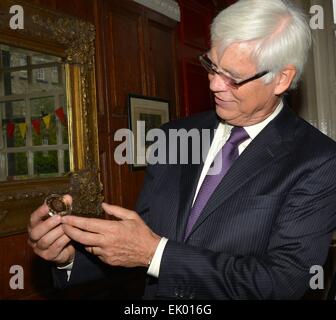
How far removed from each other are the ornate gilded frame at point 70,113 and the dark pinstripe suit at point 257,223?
1.06m

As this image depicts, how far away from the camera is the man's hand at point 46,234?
4.47 ft

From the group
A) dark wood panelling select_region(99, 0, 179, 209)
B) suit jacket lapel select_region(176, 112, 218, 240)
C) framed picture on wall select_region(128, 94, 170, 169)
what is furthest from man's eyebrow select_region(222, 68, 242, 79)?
framed picture on wall select_region(128, 94, 170, 169)

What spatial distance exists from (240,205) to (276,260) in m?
0.20

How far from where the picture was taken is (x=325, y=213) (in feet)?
4.89

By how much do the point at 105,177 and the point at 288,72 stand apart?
190 cm

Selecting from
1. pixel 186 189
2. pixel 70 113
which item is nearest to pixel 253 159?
pixel 186 189

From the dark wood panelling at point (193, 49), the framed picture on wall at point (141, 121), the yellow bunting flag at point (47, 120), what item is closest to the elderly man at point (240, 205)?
the yellow bunting flag at point (47, 120)

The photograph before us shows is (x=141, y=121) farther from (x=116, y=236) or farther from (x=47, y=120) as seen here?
(x=116, y=236)

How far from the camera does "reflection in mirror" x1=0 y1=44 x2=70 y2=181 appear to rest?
7.67ft

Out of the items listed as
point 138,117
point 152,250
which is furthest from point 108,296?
point 152,250

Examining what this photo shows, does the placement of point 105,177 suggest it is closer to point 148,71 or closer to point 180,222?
point 148,71

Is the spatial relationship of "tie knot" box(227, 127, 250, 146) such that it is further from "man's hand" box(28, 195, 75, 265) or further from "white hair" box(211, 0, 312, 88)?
"man's hand" box(28, 195, 75, 265)

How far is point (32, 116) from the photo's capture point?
97.9 inches

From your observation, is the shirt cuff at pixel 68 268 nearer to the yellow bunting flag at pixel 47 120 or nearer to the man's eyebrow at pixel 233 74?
the man's eyebrow at pixel 233 74
